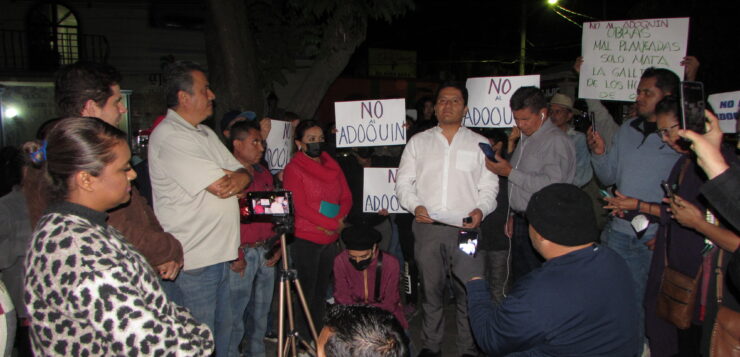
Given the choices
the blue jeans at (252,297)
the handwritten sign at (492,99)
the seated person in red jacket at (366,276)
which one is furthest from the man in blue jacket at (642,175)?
the blue jeans at (252,297)

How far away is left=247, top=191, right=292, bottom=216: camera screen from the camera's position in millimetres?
3285

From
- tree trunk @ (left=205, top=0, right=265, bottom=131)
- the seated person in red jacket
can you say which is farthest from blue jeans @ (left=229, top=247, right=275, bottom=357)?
tree trunk @ (left=205, top=0, right=265, bottom=131)

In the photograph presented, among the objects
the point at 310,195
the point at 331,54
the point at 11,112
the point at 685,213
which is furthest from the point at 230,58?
the point at 11,112

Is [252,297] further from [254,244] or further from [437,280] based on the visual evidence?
[437,280]

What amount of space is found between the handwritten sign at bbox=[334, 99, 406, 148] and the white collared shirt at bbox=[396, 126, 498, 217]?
911 millimetres

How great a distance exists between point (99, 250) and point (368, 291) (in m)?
3.02

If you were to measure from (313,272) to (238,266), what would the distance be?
3.57 ft

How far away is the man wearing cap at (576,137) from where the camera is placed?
5.07 meters

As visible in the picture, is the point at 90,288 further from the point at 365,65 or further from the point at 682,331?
the point at 365,65

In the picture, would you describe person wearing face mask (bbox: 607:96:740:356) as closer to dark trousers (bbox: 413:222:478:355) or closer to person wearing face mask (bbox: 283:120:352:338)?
dark trousers (bbox: 413:222:478:355)

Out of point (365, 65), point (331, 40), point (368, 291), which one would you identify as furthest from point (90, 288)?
point (365, 65)

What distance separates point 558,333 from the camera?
7.42 ft

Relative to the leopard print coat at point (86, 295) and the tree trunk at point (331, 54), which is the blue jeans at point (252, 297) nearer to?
the leopard print coat at point (86, 295)

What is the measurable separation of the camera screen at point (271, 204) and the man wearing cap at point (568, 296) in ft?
5.21
